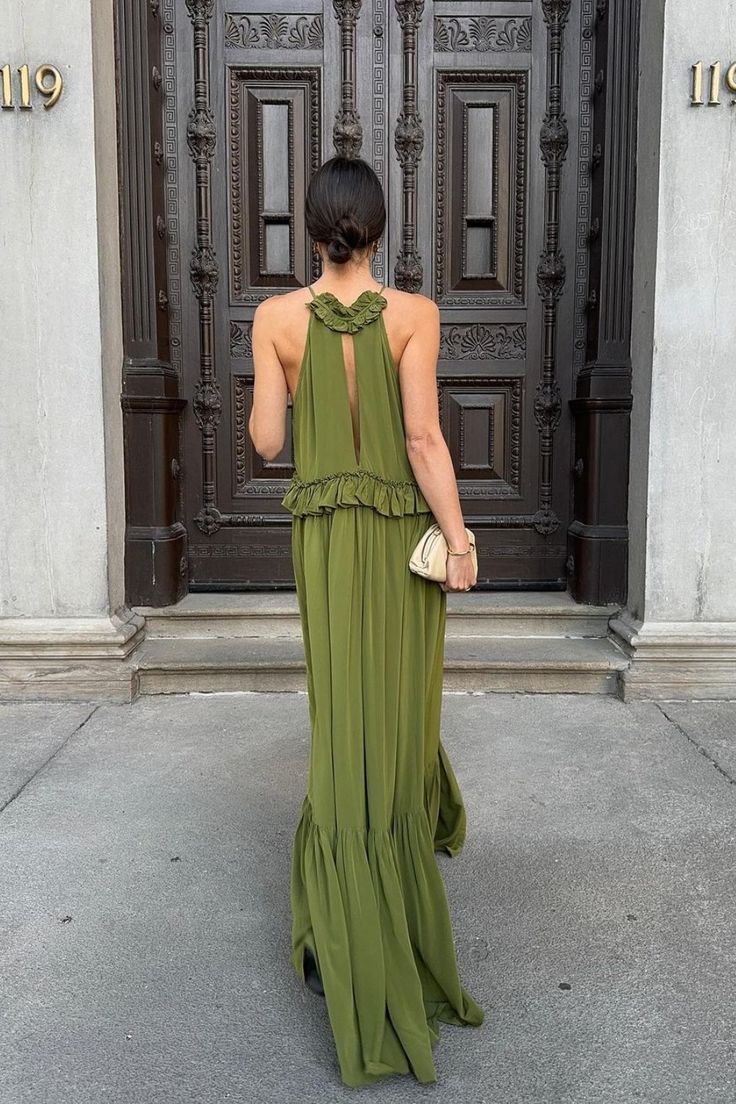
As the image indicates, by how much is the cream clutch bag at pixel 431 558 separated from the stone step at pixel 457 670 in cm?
277

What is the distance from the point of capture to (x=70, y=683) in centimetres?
494

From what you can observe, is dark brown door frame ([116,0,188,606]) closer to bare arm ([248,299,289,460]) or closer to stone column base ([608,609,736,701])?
stone column base ([608,609,736,701])

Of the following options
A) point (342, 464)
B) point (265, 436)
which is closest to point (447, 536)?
point (342, 464)

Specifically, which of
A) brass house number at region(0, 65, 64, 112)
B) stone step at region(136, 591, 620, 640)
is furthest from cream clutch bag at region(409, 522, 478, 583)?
brass house number at region(0, 65, 64, 112)

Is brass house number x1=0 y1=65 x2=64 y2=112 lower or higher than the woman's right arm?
higher

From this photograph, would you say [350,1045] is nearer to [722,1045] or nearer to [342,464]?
[722,1045]

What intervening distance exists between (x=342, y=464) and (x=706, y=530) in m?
3.23

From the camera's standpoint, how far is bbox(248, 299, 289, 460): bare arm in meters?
2.28

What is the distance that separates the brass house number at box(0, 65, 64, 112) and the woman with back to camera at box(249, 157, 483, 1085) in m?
3.13

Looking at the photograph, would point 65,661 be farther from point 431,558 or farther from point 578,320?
point 578,320

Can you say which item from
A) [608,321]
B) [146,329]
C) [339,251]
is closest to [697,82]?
[608,321]

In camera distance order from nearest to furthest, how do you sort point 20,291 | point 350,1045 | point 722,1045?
point 350,1045, point 722,1045, point 20,291

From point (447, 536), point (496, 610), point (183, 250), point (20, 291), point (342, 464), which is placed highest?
point (183, 250)

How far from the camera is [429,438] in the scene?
7.47 ft
